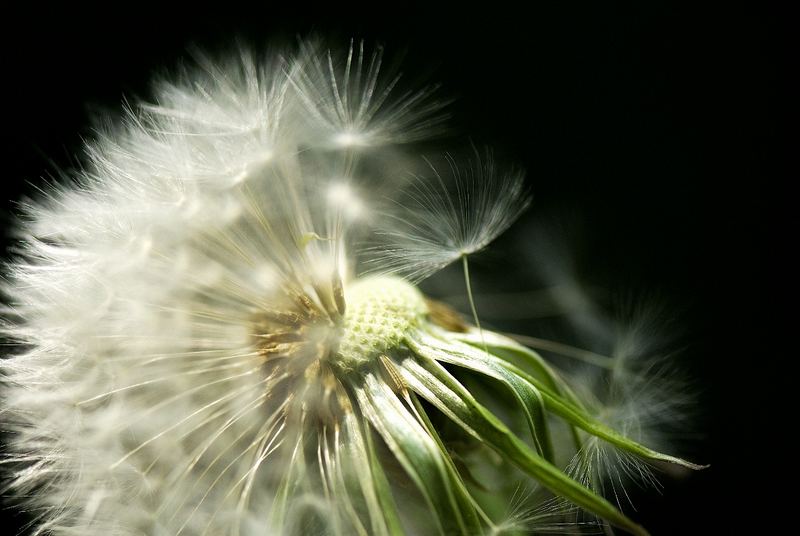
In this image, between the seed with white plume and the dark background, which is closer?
the seed with white plume

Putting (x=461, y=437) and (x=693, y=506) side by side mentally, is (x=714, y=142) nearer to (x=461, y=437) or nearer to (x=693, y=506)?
(x=693, y=506)

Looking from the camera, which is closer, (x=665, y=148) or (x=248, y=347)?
(x=248, y=347)

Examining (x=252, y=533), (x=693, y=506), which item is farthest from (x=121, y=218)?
(x=693, y=506)

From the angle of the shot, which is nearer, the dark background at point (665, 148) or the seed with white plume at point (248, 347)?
the seed with white plume at point (248, 347)
